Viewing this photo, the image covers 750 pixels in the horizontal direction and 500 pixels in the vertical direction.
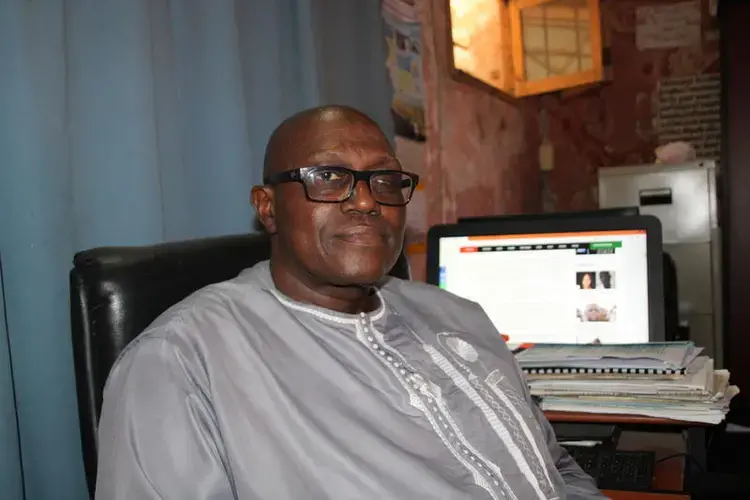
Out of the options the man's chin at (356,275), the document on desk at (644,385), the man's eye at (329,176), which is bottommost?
the document on desk at (644,385)

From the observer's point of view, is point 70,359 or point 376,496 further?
point 70,359

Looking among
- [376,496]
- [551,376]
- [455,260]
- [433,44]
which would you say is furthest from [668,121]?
[376,496]

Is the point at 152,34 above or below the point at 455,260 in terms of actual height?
above

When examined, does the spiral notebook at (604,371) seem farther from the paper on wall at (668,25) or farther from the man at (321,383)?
the paper on wall at (668,25)

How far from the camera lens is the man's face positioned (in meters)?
0.87

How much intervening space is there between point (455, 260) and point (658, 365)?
502 millimetres

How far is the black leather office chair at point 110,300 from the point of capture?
0.77m

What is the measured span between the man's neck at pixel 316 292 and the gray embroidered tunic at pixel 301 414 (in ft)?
0.06

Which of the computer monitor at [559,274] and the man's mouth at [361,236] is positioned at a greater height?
the man's mouth at [361,236]

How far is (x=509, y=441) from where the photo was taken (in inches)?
35.0

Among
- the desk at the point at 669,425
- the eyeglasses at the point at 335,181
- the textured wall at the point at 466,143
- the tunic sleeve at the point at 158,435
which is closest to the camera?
the tunic sleeve at the point at 158,435

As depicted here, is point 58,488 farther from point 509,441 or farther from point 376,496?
point 509,441

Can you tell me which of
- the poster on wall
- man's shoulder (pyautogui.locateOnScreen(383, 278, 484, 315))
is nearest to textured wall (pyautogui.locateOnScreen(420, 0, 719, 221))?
the poster on wall

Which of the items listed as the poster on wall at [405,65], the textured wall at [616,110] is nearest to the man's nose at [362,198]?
the poster on wall at [405,65]
